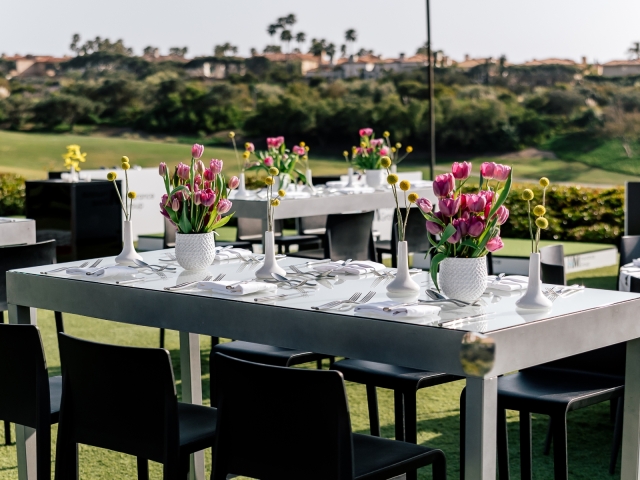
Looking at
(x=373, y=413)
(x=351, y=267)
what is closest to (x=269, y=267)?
(x=351, y=267)

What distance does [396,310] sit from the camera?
7.08ft

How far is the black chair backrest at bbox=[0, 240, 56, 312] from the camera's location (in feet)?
13.4

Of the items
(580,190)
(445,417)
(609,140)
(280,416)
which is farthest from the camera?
(609,140)

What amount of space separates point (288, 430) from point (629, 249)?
3.05m

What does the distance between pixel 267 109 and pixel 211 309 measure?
17659 mm

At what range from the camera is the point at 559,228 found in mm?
10414

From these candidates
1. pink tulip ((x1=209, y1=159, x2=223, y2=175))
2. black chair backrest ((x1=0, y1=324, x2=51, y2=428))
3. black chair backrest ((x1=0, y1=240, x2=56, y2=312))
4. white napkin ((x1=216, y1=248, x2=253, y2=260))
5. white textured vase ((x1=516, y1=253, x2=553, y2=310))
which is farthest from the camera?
black chair backrest ((x1=0, y1=240, x2=56, y2=312))

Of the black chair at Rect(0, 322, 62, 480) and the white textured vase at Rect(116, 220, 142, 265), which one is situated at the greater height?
the white textured vase at Rect(116, 220, 142, 265)

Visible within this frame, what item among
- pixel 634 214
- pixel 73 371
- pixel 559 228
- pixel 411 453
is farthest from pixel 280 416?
pixel 559 228

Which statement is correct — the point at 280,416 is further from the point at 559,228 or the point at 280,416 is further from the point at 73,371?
the point at 559,228

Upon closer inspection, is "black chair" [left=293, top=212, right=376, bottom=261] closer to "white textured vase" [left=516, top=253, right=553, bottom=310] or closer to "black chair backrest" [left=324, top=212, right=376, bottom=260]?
"black chair backrest" [left=324, top=212, right=376, bottom=260]

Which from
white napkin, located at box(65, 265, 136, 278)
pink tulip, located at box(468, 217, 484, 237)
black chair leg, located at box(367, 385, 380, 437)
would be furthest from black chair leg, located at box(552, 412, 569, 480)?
white napkin, located at box(65, 265, 136, 278)

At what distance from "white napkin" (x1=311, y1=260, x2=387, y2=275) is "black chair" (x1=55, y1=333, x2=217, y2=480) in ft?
2.25

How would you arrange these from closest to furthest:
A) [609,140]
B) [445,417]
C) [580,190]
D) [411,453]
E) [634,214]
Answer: [411,453] → [445,417] → [634,214] → [580,190] → [609,140]
